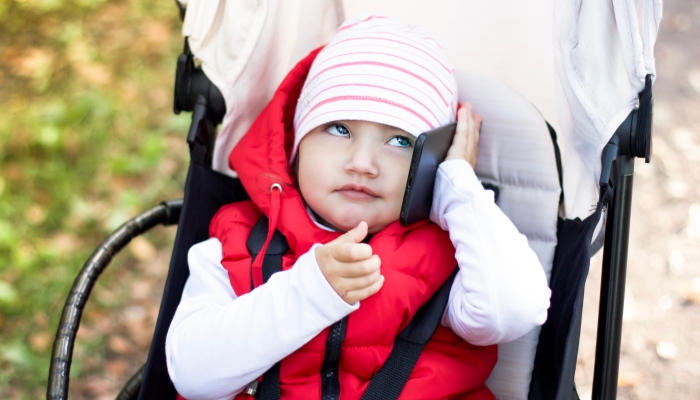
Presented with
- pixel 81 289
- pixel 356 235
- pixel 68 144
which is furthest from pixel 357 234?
pixel 68 144

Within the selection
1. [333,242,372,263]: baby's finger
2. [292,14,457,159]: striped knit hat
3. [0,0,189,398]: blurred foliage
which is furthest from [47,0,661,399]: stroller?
[0,0,189,398]: blurred foliage

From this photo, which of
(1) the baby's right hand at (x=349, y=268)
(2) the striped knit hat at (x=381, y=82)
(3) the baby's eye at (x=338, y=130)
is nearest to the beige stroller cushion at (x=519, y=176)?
(2) the striped knit hat at (x=381, y=82)

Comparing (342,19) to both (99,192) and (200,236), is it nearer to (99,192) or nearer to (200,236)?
(200,236)

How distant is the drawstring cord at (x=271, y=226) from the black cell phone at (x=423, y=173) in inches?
10.0

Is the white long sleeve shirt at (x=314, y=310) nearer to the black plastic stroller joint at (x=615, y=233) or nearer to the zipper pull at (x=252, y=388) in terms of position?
the zipper pull at (x=252, y=388)

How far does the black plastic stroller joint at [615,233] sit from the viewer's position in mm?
1231

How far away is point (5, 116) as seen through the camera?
2.85m

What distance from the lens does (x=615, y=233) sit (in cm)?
127

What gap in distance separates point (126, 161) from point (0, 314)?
0.76 metres

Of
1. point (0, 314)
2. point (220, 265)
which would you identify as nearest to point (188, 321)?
point (220, 265)

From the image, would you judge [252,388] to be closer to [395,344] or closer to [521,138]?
[395,344]

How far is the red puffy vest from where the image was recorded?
1.27 metres

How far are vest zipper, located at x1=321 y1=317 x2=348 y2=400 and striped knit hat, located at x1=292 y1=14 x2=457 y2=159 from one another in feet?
1.33

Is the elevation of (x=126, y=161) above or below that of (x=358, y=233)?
above
